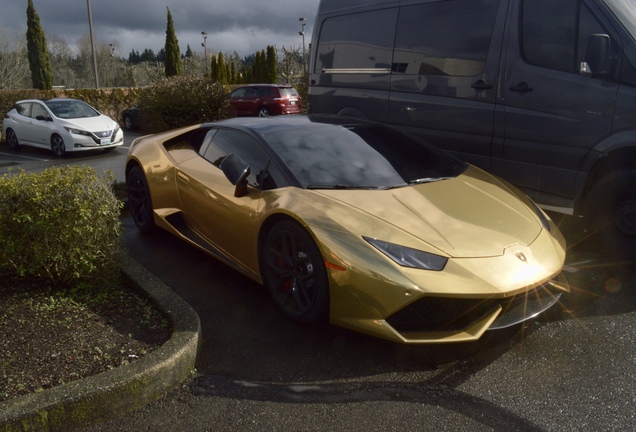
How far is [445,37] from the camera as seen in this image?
5.38m

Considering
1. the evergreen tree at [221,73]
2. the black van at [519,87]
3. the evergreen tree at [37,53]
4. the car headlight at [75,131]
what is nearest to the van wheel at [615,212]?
the black van at [519,87]

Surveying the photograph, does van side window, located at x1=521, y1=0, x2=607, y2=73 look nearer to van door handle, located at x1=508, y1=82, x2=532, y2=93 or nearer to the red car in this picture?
van door handle, located at x1=508, y1=82, x2=532, y2=93

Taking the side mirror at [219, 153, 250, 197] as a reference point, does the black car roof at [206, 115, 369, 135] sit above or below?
above

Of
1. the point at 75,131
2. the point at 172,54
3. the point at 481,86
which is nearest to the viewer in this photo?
the point at 481,86

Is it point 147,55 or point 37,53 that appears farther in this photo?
point 147,55

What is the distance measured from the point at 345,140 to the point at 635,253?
236 cm

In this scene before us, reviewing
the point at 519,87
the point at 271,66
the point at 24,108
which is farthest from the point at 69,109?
the point at 271,66

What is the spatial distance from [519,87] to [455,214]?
6.48 feet

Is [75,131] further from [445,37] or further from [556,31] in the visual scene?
[556,31]

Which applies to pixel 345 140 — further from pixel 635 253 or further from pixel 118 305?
pixel 635 253

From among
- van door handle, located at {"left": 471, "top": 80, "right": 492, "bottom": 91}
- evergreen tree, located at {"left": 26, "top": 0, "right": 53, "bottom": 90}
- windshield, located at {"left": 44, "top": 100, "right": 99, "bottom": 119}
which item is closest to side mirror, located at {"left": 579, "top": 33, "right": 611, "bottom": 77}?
van door handle, located at {"left": 471, "top": 80, "right": 492, "bottom": 91}

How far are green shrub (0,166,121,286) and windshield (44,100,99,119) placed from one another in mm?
10622

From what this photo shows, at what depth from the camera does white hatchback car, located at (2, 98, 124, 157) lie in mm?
12688

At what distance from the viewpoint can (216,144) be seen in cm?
457
